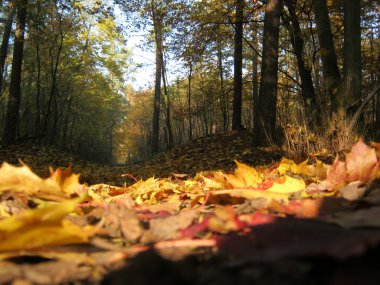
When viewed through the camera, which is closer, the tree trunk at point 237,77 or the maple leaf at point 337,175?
the maple leaf at point 337,175

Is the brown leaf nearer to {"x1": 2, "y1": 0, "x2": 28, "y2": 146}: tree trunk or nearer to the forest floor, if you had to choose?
the forest floor

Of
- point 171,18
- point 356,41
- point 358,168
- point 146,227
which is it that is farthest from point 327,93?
point 171,18

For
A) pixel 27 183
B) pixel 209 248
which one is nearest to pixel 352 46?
pixel 27 183

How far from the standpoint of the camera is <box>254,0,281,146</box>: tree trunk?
285 inches

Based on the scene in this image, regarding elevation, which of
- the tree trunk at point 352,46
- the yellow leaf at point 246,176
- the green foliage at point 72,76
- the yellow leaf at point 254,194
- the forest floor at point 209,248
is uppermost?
the green foliage at point 72,76

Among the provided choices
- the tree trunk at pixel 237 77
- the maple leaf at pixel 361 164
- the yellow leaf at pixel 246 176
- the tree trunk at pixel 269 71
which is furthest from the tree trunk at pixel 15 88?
the maple leaf at pixel 361 164

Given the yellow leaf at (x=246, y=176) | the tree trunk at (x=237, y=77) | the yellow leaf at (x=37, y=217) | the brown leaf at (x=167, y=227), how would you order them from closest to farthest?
1. the yellow leaf at (x=37, y=217)
2. the brown leaf at (x=167, y=227)
3. the yellow leaf at (x=246, y=176)
4. the tree trunk at (x=237, y=77)

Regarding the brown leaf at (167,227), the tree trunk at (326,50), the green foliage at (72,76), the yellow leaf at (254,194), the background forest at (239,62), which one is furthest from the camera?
the green foliage at (72,76)

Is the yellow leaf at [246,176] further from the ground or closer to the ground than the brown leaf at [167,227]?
further from the ground

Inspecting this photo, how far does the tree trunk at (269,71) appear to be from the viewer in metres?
7.23

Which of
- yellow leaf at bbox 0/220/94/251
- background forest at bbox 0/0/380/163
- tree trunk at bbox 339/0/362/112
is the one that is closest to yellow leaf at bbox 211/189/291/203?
yellow leaf at bbox 0/220/94/251

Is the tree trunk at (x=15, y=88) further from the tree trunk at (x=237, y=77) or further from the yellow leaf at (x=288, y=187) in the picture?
the yellow leaf at (x=288, y=187)

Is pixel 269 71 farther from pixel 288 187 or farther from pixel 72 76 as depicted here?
pixel 72 76

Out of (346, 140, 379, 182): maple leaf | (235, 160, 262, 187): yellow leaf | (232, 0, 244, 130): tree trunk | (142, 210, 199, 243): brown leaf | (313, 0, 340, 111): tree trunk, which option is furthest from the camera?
(232, 0, 244, 130): tree trunk
